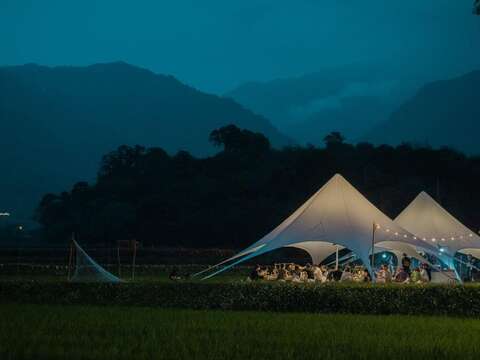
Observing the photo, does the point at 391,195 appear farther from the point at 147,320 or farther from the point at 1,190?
the point at 1,190

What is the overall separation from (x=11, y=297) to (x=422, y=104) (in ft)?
→ 427

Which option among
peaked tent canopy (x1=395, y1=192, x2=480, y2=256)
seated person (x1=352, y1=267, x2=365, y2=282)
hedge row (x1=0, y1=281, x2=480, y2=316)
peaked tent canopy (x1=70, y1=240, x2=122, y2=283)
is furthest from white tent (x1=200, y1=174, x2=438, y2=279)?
Result: peaked tent canopy (x1=395, y1=192, x2=480, y2=256)

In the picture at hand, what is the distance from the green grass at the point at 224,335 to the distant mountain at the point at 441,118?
107821 mm

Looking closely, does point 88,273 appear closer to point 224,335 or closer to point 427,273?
point 224,335

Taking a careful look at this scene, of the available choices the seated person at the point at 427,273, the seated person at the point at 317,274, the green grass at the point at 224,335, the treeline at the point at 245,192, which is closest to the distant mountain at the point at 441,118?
the treeline at the point at 245,192

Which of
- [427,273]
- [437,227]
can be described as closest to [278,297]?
[427,273]

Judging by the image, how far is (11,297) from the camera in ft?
55.7

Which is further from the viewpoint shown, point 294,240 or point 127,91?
point 127,91

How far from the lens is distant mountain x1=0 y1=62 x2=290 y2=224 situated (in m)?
117

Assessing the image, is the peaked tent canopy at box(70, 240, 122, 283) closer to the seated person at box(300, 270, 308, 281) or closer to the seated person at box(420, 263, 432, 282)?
the seated person at box(300, 270, 308, 281)

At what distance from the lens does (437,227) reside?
83.5ft

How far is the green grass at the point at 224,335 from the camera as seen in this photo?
9.09m

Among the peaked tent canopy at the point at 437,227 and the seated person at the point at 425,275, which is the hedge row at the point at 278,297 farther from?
the peaked tent canopy at the point at 437,227

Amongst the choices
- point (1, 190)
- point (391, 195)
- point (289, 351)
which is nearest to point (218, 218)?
point (391, 195)
